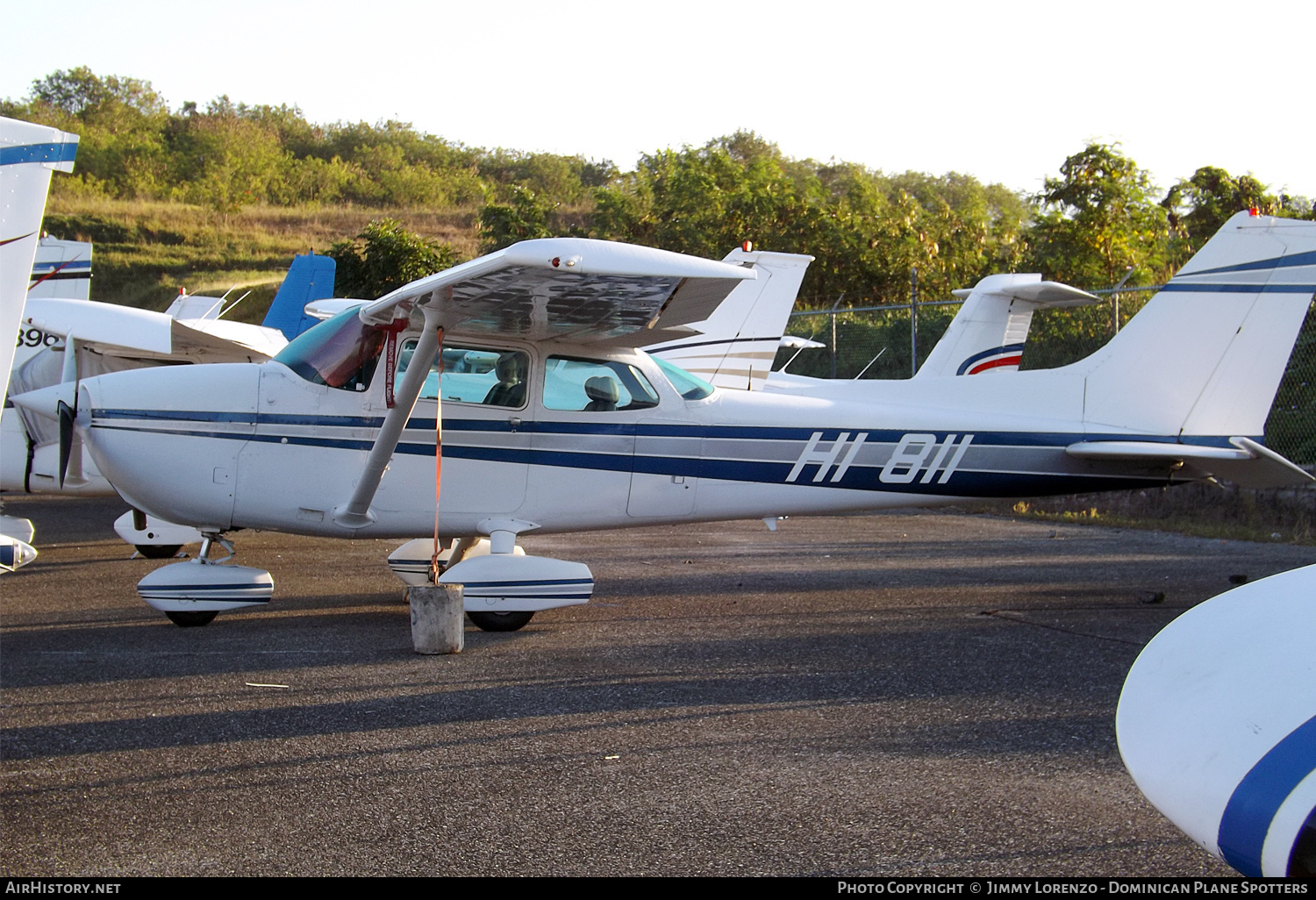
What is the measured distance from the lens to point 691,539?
430 inches

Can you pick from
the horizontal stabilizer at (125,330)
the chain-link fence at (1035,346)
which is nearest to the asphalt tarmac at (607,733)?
the horizontal stabilizer at (125,330)

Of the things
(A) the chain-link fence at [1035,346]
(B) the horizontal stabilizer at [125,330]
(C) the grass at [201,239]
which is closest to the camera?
(B) the horizontal stabilizer at [125,330]

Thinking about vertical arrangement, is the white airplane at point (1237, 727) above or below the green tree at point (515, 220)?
below

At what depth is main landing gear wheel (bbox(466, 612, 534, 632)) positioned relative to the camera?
20.4ft

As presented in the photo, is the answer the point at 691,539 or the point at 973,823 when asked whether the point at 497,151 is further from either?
the point at 973,823

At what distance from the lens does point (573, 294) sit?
536 cm

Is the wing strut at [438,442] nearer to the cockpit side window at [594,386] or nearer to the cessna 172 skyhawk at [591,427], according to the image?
the cessna 172 skyhawk at [591,427]

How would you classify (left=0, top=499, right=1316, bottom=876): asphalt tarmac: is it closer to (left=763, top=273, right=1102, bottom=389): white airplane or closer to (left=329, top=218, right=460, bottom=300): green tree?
(left=763, top=273, right=1102, bottom=389): white airplane

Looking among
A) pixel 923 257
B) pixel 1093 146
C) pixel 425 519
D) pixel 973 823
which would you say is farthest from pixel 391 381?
pixel 923 257

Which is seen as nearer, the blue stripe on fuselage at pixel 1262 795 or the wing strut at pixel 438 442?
the blue stripe on fuselage at pixel 1262 795

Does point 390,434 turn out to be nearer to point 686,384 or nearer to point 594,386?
point 594,386

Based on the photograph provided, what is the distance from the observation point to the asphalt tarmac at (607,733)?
2900 millimetres

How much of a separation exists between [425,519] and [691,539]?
15.9ft

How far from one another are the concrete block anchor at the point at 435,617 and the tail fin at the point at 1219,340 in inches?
171
